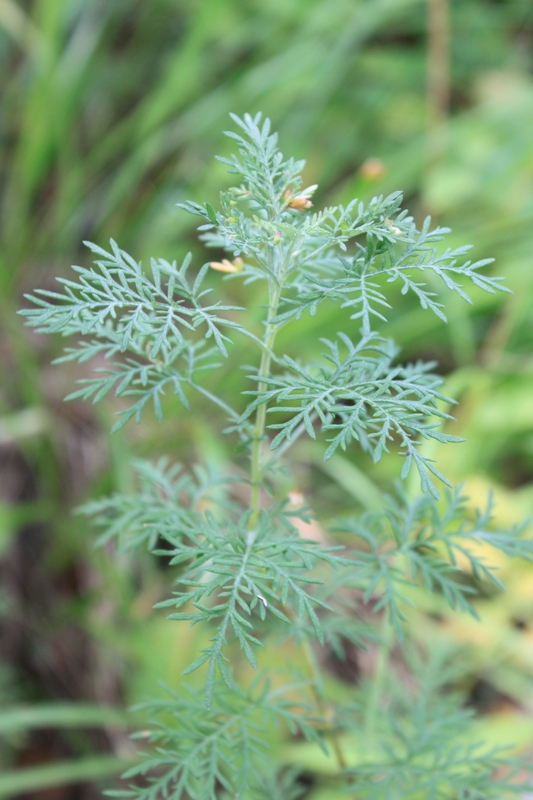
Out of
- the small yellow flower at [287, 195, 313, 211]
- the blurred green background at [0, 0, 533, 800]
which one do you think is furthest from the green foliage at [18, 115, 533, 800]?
the blurred green background at [0, 0, 533, 800]

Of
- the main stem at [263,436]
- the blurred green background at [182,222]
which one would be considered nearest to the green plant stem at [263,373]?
the main stem at [263,436]

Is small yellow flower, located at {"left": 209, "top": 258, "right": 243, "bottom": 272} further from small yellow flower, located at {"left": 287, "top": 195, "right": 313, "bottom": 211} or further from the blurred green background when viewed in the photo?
the blurred green background

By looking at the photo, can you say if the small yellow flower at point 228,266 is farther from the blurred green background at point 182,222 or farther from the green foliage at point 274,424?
the blurred green background at point 182,222

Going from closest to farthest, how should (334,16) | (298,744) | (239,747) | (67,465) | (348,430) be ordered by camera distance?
(348,430) → (239,747) → (298,744) → (67,465) → (334,16)

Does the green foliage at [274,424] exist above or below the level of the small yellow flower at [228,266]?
below

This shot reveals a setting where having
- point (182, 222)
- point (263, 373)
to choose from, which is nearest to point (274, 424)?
point (263, 373)

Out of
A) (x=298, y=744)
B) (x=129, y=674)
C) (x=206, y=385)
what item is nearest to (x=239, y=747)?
(x=298, y=744)

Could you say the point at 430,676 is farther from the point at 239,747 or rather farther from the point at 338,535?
the point at 338,535

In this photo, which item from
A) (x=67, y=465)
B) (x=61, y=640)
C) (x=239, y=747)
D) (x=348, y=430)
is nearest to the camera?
(x=348, y=430)
